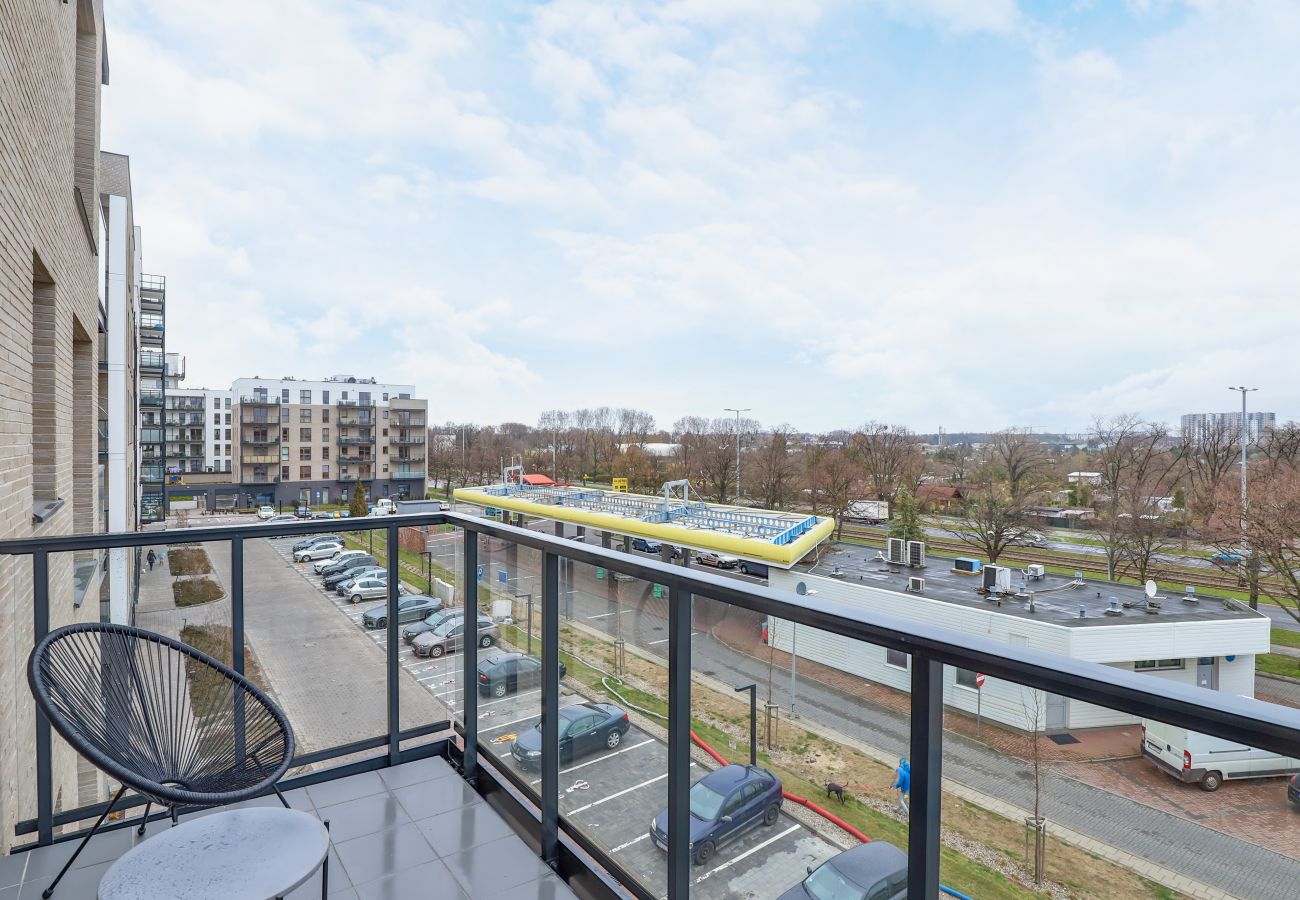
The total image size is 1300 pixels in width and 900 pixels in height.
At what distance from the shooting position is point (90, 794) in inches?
85.3

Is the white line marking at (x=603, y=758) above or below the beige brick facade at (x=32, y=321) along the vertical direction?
below

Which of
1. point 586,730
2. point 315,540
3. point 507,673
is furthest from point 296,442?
point 586,730

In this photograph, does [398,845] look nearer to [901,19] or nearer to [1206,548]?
[901,19]

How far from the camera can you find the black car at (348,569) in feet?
9.36

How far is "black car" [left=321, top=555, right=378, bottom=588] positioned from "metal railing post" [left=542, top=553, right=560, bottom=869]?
1156 millimetres

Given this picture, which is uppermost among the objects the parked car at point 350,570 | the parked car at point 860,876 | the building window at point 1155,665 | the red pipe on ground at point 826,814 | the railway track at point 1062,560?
the building window at point 1155,665

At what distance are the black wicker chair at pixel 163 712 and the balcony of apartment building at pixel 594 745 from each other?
0.02m

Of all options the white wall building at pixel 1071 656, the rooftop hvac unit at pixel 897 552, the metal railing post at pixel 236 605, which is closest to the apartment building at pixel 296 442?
the rooftop hvac unit at pixel 897 552

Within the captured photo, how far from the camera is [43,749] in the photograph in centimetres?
221

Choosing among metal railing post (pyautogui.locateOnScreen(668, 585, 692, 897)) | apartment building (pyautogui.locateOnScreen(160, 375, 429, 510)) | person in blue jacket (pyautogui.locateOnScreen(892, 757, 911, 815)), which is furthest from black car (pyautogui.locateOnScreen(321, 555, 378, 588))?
apartment building (pyautogui.locateOnScreen(160, 375, 429, 510))

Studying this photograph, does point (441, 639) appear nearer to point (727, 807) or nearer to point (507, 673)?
point (507, 673)

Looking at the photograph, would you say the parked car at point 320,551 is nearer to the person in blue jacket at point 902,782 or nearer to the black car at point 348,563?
the black car at point 348,563

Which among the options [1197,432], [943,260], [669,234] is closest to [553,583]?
[1197,432]

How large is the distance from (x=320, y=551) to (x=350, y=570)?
0.32 metres
